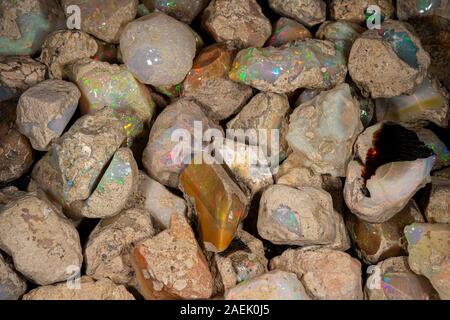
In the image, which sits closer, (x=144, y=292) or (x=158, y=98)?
(x=144, y=292)

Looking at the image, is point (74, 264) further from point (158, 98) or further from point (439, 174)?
point (439, 174)

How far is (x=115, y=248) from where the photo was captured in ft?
4.74

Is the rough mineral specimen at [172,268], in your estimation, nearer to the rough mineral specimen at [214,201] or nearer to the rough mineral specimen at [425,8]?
the rough mineral specimen at [214,201]

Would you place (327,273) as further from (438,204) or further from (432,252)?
(438,204)

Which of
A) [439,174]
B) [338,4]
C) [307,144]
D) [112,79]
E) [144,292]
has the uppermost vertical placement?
[338,4]

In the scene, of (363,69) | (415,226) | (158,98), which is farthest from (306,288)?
(158,98)

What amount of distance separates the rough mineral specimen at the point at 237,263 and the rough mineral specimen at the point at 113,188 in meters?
0.31

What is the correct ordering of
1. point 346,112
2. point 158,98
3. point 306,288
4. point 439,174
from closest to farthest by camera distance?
point 306,288, point 346,112, point 439,174, point 158,98

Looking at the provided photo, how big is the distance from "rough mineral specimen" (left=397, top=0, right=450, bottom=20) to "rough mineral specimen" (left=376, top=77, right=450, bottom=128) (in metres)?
0.24

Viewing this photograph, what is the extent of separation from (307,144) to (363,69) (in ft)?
0.99

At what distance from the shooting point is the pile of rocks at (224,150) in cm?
138

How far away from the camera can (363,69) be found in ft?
5.26

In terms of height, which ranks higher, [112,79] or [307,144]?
[112,79]

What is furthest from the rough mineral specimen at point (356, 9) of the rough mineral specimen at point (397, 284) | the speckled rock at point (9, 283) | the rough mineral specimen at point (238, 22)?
the speckled rock at point (9, 283)
